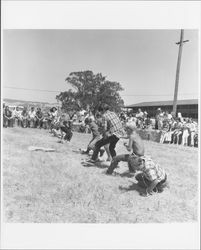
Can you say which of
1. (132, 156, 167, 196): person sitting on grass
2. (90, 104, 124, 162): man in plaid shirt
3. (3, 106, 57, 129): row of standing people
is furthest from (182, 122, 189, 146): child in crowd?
(3, 106, 57, 129): row of standing people

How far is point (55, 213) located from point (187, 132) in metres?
3.98

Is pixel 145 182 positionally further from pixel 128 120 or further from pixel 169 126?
pixel 169 126

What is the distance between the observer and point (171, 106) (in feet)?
22.8

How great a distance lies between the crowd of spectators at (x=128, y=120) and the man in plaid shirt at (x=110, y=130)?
0.59 feet

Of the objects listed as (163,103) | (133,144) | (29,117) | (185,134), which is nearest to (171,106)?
(163,103)

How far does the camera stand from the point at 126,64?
559cm

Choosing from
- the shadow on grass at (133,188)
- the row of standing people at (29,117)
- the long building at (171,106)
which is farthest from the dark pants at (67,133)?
the shadow on grass at (133,188)

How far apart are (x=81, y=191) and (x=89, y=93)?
1.65 metres

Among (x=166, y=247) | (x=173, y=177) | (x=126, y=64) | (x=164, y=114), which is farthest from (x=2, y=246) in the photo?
(x=164, y=114)

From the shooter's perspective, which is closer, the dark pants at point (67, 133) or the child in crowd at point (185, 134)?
the child in crowd at point (185, 134)

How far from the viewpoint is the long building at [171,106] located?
5855 millimetres

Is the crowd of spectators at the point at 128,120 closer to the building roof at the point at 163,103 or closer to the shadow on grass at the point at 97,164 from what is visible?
the building roof at the point at 163,103

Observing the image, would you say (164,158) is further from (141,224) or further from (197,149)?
(141,224)

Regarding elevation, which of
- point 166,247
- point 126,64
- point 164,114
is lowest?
point 166,247
